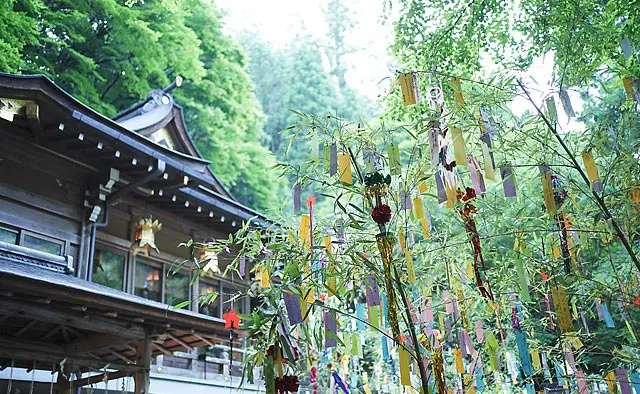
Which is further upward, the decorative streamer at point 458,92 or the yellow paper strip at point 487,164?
the decorative streamer at point 458,92

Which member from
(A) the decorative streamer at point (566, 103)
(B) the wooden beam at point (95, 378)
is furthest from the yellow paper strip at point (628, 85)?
(B) the wooden beam at point (95, 378)

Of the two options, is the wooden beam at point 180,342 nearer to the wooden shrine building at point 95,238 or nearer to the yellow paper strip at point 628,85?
the wooden shrine building at point 95,238

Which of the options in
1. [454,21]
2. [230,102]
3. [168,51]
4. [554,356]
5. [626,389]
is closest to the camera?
[626,389]

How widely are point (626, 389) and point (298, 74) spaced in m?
21.6

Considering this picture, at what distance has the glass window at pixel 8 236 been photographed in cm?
584

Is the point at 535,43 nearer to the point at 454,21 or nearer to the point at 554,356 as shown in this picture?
the point at 454,21

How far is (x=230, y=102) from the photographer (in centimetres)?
1472

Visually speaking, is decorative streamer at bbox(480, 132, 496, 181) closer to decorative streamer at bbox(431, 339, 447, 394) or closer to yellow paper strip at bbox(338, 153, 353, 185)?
yellow paper strip at bbox(338, 153, 353, 185)

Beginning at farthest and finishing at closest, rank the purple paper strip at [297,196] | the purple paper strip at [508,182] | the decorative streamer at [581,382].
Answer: the decorative streamer at [581,382] < the purple paper strip at [297,196] < the purple paper strip at [508,182]

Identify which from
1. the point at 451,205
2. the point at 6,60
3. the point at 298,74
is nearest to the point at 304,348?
the point at 451,205

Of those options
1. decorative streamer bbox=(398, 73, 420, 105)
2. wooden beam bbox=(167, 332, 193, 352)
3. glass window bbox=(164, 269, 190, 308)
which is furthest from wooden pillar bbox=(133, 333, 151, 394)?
decorative streamer bbox=(398, 73, 420, 105)

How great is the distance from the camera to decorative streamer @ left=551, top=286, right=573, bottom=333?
2832 mm

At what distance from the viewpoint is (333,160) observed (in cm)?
309

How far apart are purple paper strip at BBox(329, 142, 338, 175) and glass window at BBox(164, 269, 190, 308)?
5.76 meters
